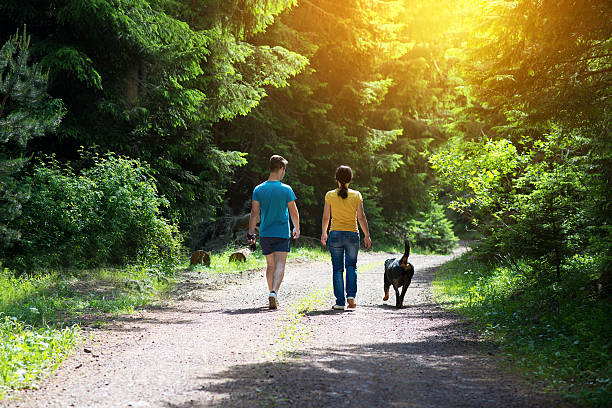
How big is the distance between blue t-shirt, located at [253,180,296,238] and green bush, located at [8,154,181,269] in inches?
170

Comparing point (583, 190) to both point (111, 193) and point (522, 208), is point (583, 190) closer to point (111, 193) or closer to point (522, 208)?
point (522, 208)

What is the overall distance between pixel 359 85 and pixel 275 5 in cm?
1186

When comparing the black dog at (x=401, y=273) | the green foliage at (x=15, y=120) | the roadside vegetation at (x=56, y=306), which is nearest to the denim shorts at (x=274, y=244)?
the black dog at (x=401, y=273)

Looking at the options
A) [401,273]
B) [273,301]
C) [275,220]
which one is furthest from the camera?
[401,273]

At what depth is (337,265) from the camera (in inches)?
364

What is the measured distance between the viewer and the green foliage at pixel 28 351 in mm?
4867

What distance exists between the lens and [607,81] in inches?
277

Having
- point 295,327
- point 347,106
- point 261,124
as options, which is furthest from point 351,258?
point 347,106

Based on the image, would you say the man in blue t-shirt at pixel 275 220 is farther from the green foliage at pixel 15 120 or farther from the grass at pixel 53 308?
the green foliage at pixel 15 120

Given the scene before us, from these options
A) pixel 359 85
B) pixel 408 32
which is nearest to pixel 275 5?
pixel 359 85

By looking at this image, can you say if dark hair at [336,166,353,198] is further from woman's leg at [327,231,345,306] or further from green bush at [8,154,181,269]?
green bush at [8,154,181,269]

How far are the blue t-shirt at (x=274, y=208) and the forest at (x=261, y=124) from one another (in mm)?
3442

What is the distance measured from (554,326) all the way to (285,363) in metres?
3.50

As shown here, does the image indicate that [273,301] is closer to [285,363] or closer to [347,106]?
[285,363]
